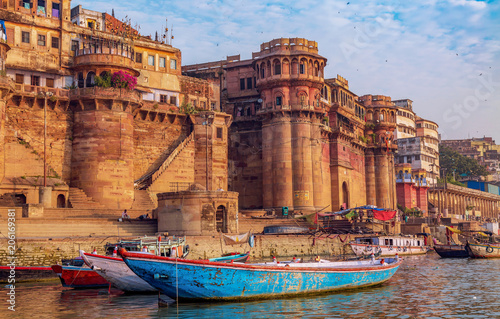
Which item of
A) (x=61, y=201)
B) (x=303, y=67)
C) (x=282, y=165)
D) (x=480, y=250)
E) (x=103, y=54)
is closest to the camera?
(x=61, y=201)

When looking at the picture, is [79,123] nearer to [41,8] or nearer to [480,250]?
[41,8]

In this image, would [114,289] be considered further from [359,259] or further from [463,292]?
[463,292]

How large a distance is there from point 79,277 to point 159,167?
1036 inches

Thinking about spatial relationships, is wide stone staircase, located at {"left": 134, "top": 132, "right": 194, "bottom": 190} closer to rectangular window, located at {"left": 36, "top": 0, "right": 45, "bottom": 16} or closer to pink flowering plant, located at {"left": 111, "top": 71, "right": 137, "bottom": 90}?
pink flowering plant, located at {"left": 111, "top": 71, "right": 137, "bottom": 90}

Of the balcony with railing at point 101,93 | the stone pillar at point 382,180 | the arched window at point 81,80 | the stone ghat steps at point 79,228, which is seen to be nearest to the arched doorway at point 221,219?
the stone ghat steps at point 79,228

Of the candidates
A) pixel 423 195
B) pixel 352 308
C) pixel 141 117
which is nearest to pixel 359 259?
pixel 352 308

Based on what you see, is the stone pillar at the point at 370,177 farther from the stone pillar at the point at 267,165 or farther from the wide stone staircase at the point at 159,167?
the wide stone staircase at the point at 159,167

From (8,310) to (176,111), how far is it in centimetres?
3806

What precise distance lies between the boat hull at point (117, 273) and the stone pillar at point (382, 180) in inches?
2536

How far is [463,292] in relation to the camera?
2991 cm

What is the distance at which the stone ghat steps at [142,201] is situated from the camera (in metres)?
52.6

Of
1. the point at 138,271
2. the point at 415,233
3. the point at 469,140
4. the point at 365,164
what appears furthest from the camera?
the point at 469,140

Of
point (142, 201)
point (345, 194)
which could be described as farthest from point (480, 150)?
point (142, 201)

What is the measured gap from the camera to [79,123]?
52500mm
